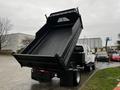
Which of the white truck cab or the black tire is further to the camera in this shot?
the white truck cab

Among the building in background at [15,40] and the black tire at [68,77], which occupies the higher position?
the building in background at [15,40]

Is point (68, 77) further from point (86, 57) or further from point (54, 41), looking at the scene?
point (86, 57)

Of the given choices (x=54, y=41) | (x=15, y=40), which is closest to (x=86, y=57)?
(x=54, y=41)

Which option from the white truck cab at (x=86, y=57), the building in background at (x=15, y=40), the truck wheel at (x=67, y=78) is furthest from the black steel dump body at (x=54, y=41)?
the building in background at (x=15, y=40)

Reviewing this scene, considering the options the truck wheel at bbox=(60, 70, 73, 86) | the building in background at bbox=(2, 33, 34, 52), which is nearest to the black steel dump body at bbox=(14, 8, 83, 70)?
the truck wheel at bbox=(60, 70, 73, 86)

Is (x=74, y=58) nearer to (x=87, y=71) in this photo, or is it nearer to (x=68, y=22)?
(x=68, y=22)

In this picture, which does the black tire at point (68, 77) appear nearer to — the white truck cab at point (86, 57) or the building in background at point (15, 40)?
the white truck cab at point (86, 57)

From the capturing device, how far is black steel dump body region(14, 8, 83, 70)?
7651 millimetres

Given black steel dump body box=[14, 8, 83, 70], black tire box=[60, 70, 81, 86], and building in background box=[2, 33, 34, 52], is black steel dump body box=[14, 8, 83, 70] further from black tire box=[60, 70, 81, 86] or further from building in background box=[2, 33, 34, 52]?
building in background box=[2, 33, 34, 52]

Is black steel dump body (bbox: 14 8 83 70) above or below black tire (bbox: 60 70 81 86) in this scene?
above

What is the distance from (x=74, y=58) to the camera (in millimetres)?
11133

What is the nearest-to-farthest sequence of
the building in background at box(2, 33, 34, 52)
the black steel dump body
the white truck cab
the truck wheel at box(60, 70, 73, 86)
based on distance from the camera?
the black steel dump body, the truck wheel at box(60, 70, 73, 86), the white truck cab, the building in background at box(2, 33, 34, 52)

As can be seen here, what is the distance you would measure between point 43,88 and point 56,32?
3.23m

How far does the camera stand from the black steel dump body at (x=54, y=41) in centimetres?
765
